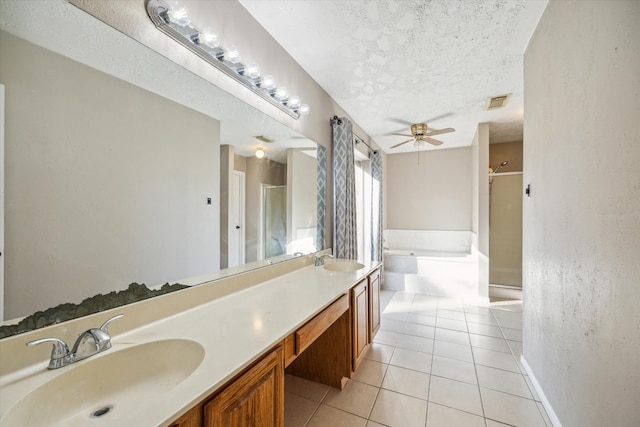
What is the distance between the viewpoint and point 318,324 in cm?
133

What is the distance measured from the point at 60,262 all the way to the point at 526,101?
2.95 metres

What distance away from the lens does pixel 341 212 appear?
2756 mm

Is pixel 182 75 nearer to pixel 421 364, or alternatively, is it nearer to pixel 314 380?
pixel 314 380

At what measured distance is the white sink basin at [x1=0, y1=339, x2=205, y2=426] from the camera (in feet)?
2.21

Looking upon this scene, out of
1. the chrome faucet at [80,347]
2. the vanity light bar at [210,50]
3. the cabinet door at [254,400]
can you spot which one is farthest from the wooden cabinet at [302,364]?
the vanity light bar at [210,50]

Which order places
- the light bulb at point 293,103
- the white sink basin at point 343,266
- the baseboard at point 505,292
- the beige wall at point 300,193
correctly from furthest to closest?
the baseboard at point 505,292 < the white sink basin at point 343,266 < the beige wall at point 300,193 < the light bulb at point 293,103

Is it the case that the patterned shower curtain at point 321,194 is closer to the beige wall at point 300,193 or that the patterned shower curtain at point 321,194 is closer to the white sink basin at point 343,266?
the beige wall at point 300,193

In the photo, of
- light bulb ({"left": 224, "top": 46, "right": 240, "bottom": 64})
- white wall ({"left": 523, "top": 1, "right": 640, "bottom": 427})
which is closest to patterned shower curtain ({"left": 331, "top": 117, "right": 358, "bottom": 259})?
light bulb ({"left": 224, "top": 46, "right": 240, "bottom": 64})

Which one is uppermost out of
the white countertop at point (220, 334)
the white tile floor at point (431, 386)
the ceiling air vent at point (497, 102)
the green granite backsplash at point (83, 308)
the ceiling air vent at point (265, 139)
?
the ceiling air vent at point (497, 102)

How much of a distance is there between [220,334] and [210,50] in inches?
54.2

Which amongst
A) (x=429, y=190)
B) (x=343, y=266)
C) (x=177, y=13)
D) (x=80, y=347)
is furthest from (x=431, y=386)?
(x=429, y=190)

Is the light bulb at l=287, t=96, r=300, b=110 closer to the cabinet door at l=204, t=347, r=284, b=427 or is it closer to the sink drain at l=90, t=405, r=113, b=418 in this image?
the cabinet door at l=204, t=347, r=284, b=427

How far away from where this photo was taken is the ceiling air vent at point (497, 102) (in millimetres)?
2824

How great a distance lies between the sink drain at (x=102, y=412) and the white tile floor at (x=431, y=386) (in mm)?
1120
